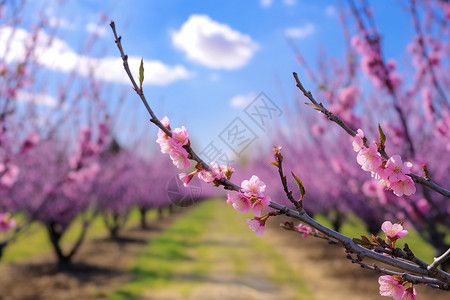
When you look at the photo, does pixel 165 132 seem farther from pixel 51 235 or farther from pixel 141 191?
pixel 141 191

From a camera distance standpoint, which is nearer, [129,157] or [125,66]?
[125,66]

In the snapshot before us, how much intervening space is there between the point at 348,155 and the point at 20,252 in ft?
34.5

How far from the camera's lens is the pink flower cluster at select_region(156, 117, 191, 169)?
1512 millimetres

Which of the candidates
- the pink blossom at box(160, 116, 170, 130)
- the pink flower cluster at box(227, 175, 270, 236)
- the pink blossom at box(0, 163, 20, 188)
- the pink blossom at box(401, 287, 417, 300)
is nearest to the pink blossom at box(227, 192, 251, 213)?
the pink flower cluster at box(227, 175, 270, 236)

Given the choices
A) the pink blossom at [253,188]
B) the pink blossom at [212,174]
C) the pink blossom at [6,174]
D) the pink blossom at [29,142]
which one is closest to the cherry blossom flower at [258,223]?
the pink blossom at [253,188]

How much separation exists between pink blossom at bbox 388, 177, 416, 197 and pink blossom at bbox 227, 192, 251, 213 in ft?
1.88

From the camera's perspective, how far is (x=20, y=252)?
1292 centimetres

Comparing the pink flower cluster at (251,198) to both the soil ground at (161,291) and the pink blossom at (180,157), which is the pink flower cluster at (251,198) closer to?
the pink blossom at (180,157)

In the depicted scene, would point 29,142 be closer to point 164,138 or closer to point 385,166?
point 164,138

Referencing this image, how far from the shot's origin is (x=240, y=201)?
5.06 ft

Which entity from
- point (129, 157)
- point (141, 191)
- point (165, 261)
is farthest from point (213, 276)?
point (141, 191)

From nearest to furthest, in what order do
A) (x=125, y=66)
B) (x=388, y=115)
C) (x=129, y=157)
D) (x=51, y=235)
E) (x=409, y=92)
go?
(x=125, y=66)
(x=409, y=92)
(x=388, y=115)
(x=51, y=235)
(x=129, y=157)

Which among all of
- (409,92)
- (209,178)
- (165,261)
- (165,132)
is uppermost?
(409,92)

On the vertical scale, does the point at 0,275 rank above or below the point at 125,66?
below
